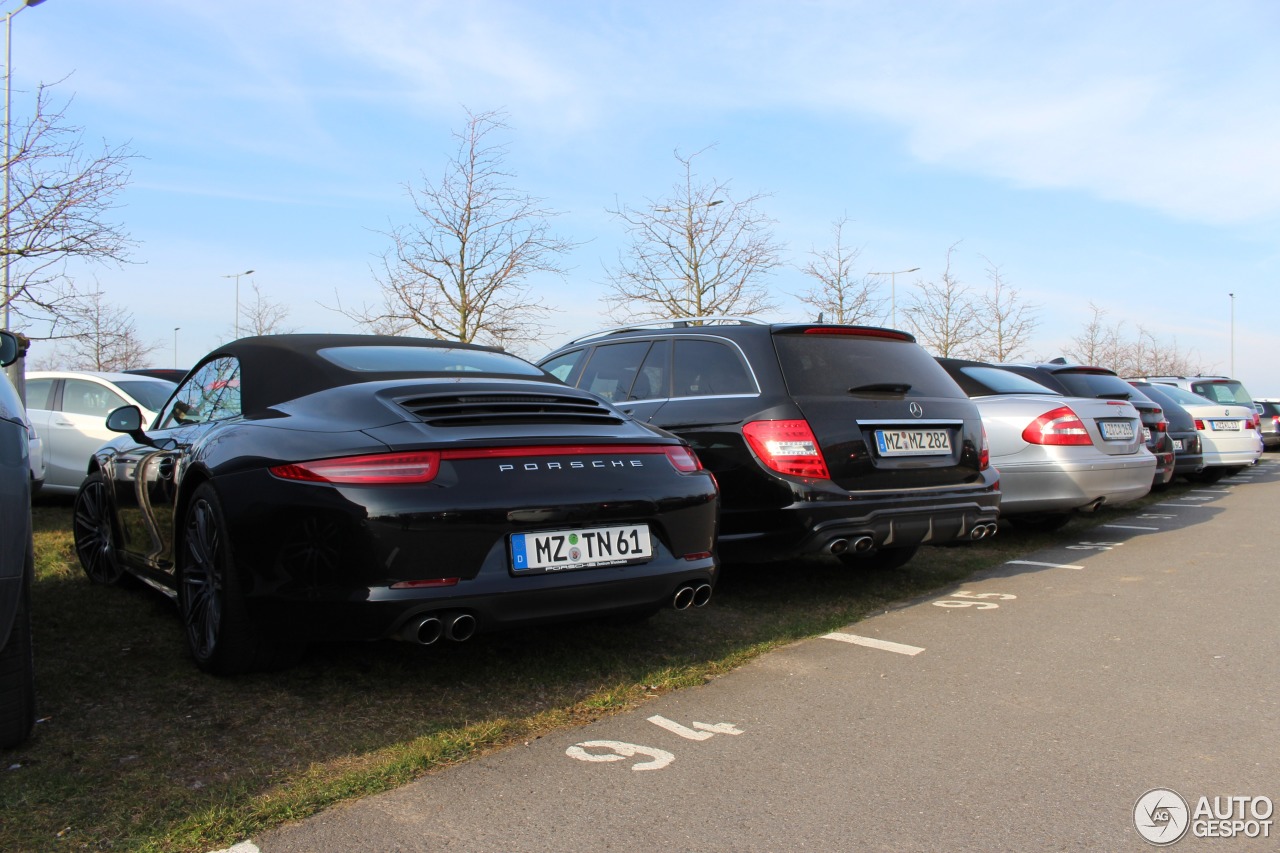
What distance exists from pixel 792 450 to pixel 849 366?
738mm

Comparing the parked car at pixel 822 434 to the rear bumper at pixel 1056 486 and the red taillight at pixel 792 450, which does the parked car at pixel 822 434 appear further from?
the rear bumper at pixel 1056 486

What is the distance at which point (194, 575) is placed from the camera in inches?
168

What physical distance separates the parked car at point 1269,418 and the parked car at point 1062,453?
61.5 feet

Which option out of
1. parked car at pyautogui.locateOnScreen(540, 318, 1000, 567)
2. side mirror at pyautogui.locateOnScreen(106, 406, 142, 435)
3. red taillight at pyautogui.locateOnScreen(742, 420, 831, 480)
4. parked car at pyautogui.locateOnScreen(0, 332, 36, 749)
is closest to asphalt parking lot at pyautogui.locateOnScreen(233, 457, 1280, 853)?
parked car at pyautogui.locateOnScreen(540, 318, 1000, 567)

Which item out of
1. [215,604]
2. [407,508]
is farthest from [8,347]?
[407,508]

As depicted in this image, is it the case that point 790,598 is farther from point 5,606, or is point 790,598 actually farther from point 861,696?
point 5,606

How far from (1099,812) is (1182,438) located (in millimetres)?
11210

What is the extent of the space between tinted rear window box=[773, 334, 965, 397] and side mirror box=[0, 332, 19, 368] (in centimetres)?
375

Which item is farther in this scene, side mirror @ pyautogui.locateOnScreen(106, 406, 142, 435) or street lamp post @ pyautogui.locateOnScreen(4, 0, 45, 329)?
street lamp post @ pyautogui.locateOnScreen(4, 0, 45, 329)

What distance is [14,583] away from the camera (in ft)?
10.2

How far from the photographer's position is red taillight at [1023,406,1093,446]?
26.2ft

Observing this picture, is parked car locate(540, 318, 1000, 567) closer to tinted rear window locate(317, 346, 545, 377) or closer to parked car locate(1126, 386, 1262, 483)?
tinted rear window locate(317, 346, 545, 377)

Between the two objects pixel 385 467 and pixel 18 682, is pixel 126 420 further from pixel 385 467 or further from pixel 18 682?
pixel 385 467

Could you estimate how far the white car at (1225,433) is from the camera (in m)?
13.6
